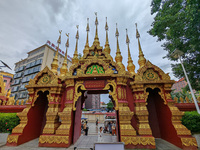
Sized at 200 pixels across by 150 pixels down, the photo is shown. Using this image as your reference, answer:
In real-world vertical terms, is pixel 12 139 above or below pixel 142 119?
below

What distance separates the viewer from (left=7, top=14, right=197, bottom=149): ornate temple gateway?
6270 mm

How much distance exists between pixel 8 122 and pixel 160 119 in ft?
38.2

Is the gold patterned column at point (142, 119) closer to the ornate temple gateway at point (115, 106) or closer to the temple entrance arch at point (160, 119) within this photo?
the ornate temple gateway at point (115, 106)

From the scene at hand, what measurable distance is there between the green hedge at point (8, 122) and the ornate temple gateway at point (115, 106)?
2.42 ft

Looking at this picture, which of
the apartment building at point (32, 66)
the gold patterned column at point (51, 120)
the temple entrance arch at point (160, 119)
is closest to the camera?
the temple entrance arch at point (160, 119)

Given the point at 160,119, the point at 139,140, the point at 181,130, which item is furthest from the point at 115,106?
the point at 181,130

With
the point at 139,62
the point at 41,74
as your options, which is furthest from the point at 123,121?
the point at 41,74

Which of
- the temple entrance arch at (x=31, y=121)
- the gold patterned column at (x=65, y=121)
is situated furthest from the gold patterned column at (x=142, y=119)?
the temple entrance arch at (x=31, y=121)

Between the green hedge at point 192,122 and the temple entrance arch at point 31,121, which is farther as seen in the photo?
the temple entrance arch at point 31,121

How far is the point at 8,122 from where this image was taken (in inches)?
286

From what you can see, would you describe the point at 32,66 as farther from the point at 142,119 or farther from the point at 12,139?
the point at 142,119

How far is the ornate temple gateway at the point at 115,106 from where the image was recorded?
20.6 ft

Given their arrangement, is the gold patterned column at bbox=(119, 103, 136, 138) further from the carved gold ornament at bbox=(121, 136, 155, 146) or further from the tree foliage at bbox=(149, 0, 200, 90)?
the tree foliage at bbox=(149, 0, 200, 90)

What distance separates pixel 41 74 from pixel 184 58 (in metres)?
13.8
